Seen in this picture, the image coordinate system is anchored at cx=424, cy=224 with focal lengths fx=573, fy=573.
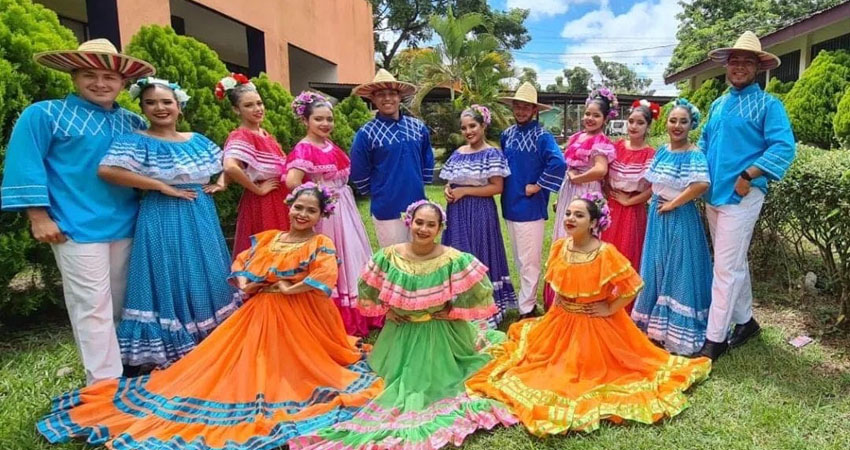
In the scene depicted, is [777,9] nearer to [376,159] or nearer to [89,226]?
[376,159]

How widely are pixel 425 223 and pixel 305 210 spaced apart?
72cm

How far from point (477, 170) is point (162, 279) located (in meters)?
2.28

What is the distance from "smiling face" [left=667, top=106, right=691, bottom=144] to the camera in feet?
12.2

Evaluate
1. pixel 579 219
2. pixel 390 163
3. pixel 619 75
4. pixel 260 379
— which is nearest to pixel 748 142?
pixel 579 219

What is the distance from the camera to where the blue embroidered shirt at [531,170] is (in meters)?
4.32

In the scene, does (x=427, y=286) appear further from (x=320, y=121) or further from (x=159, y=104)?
(x=159, y=104)

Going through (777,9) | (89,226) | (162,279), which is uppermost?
(777,9)

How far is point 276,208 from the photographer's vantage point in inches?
160

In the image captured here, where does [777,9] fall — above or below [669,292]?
above

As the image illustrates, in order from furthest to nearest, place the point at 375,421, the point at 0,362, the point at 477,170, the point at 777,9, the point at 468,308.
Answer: the point at 777,9 → the point at 477,170 → the point at 0,362 → the point at 468,308 → the point at 375,421

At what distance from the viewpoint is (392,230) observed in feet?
14.5

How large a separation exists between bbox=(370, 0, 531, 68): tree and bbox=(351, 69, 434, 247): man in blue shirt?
70.8 ft

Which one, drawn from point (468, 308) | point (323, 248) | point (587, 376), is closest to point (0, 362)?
point (323, 248)

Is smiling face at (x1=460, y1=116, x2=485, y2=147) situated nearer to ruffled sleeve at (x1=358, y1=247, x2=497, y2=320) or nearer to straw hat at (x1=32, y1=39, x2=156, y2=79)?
ruffled sleeve at (x1=358, y1=247, x2=497, y2=320)
